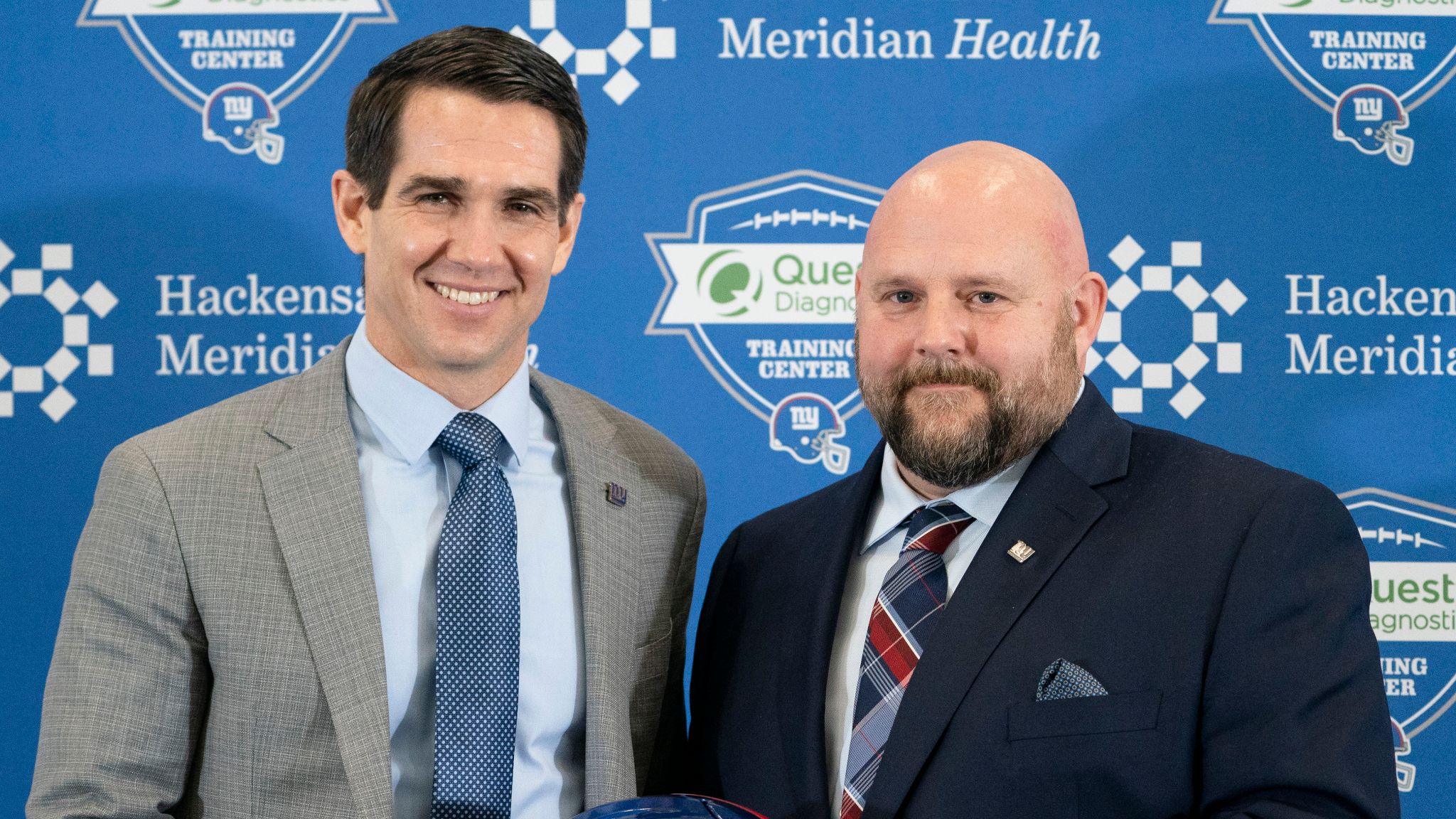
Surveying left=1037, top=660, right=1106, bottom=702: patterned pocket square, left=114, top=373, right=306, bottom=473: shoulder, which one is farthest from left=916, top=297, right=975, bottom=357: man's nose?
left=114, top=373, right=306, bottom=473: shoulder

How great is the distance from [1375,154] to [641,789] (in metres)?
2.19

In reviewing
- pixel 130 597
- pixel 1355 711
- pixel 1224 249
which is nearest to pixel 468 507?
pixel 130 597

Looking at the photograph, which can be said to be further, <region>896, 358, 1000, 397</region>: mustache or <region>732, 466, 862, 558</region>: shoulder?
<region>732, 466, 862, 558</region>: shoulder

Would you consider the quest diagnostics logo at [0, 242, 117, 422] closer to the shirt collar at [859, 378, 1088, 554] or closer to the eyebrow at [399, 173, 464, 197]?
the eyebrow at [399, 173, 464, 197]

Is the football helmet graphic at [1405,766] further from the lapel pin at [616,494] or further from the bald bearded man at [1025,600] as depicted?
the lapel pin at [616,494]

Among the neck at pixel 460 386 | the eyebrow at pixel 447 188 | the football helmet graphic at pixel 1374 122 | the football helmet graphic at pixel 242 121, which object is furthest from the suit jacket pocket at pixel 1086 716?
the football helmet graphic at pixel 242 121

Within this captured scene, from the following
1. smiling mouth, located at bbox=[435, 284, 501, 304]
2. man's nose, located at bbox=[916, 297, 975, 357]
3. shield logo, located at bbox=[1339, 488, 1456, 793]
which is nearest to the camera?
man's nose, located at bbox=[916, 297, 975, 357]

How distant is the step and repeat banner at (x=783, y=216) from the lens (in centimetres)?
303

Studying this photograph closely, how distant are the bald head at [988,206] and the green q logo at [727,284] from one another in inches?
32.8

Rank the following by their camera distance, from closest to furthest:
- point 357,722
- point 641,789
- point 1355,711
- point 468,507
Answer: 1. point 1355,711
2. point 357,722
3. point 468,507
4. point 641,789

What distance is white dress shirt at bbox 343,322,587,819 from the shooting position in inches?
83.7

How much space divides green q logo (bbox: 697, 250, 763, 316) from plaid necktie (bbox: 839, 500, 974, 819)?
3.12 feet

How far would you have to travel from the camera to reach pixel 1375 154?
3059 mm

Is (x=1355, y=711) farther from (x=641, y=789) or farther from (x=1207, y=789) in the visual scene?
(x=641, y=789)
